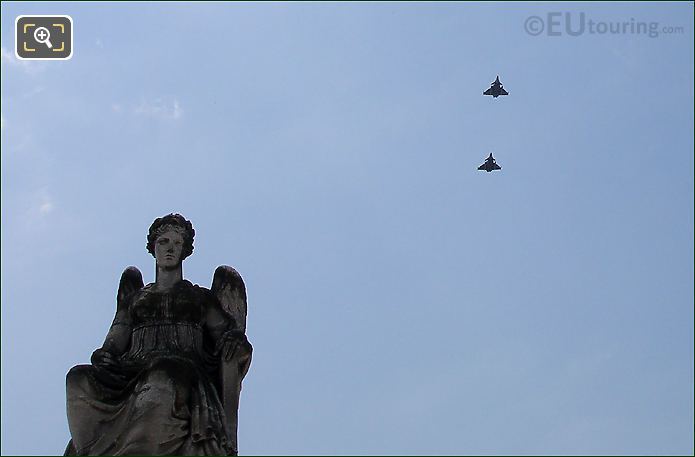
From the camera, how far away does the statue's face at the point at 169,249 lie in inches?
645

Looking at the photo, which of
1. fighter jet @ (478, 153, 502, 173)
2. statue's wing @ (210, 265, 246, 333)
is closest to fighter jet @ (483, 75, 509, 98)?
fighter jet @ (478, 153, 502, 173)

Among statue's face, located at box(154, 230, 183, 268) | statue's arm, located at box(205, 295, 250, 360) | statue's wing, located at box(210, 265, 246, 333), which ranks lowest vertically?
statue's arm, located at box(205, 295, 250, 360)

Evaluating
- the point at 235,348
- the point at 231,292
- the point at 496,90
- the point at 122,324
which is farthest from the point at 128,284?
the point at 496,90

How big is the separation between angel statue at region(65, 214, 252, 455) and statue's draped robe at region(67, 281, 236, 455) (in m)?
0.01

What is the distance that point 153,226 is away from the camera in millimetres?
16641

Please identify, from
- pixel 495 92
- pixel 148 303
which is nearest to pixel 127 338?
pixel 148 303

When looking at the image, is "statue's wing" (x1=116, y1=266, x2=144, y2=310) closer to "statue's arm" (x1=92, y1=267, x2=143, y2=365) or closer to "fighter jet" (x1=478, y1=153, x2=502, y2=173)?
"statue's arm" (x1=92, y1=267, x2=143, y2=365)

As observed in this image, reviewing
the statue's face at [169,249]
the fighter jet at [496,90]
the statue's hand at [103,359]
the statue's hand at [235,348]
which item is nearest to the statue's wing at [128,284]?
the statue's face at [169,249]

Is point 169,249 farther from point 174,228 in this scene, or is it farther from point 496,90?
point 496,90

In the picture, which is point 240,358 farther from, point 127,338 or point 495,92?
point 495,92

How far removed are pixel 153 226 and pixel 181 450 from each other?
3.20 metres

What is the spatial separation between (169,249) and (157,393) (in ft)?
7.52

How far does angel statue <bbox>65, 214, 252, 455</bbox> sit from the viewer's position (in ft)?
48.0

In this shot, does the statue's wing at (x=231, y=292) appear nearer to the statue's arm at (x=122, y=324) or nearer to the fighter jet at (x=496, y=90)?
the statue's arm at (x=122, y=324)
